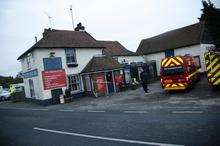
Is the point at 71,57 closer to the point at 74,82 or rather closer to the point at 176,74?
the point at 74,82

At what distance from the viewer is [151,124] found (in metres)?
10.6

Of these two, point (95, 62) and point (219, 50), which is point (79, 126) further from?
point (95, 62)

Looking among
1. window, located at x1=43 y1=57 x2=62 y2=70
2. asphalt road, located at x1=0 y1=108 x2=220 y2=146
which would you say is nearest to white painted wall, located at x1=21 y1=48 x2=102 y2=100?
window, located at x1=43 y1=57 x2=62 y2=70

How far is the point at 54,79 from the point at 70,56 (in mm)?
3463

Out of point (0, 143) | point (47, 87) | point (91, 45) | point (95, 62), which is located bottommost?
point (0, 143)

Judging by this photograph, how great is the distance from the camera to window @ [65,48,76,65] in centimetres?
2958

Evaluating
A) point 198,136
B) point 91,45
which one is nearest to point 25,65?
point 91,45

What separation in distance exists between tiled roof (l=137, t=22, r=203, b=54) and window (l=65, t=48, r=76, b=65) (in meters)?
15.2

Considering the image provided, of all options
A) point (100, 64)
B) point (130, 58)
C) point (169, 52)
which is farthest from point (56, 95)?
point (169, 52)

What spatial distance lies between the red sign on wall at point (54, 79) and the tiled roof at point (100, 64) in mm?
2668

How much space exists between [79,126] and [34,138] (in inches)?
84.5

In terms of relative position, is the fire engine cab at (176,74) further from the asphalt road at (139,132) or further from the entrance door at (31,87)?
the entrance door at (31,87)

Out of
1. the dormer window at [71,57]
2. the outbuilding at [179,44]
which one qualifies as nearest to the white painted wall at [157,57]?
the outbuilding at [179,44]

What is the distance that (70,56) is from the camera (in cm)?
2989
